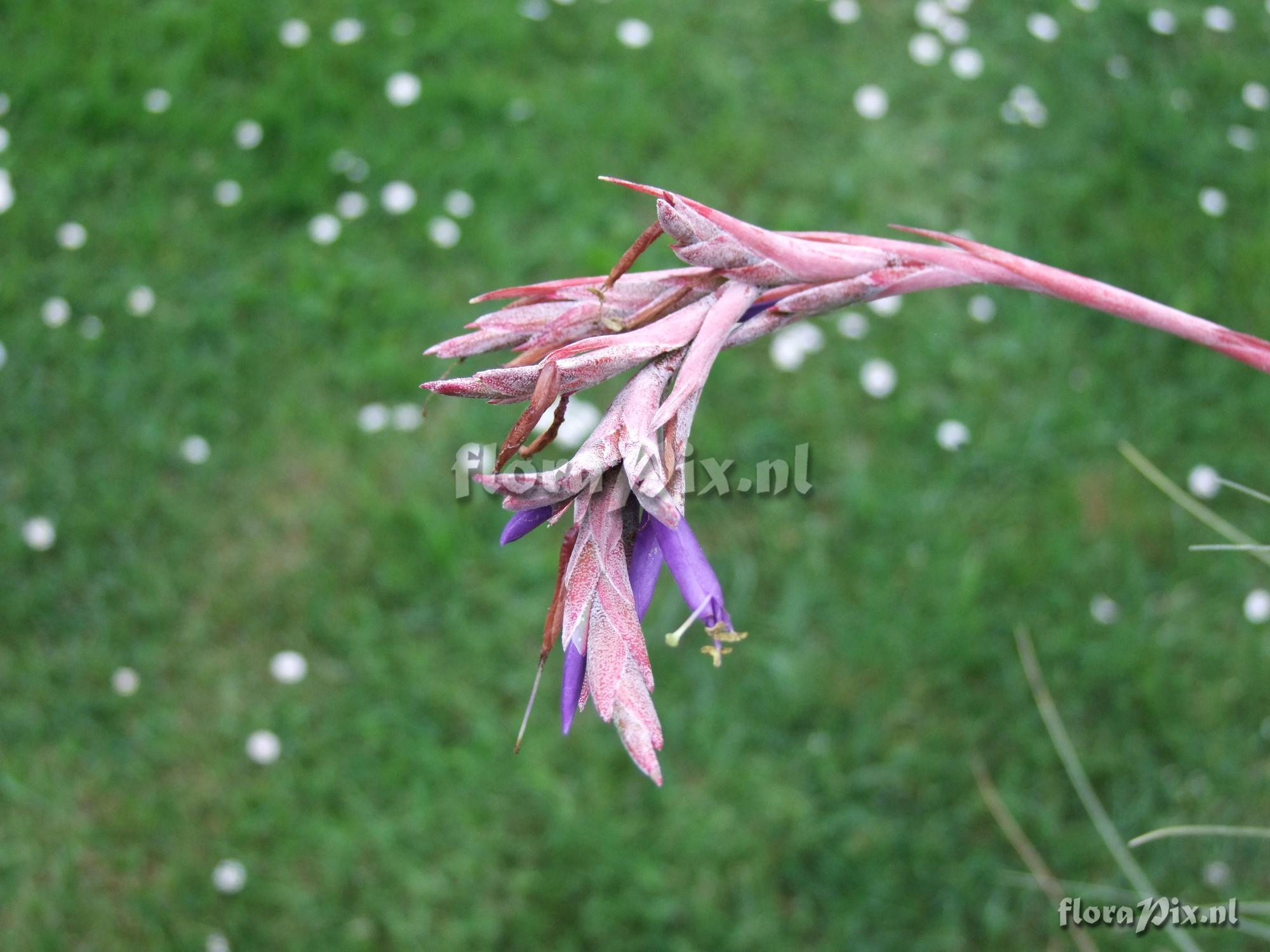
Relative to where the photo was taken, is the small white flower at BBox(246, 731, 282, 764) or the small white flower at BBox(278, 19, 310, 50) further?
the small white flower at BBox(278, 19, 310, 50)

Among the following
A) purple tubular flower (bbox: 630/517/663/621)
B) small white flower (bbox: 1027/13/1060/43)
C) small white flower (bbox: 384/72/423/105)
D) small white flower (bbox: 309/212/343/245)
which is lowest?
small white flower (bbox: 309/212/343/245)

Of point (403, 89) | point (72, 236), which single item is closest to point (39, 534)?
point (72, 236)

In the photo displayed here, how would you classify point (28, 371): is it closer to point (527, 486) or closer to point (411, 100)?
point (411, 100)

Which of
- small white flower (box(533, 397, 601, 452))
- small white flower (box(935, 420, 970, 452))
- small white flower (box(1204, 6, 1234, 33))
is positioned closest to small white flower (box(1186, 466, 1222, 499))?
small white flower (box(935, 420, 970, 452))

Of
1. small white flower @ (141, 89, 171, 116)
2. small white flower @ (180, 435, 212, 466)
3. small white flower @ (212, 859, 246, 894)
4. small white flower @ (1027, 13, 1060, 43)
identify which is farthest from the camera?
small white flower @ (1027, 13, 1060, 43)

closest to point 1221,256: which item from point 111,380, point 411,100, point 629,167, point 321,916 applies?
point 629,167

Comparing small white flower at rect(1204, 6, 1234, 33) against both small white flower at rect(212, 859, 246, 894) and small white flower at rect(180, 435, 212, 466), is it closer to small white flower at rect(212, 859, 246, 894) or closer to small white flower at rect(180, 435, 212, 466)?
small white flower at rect(180, 435, 212, 466)

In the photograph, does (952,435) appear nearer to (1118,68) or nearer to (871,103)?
(871,103)
